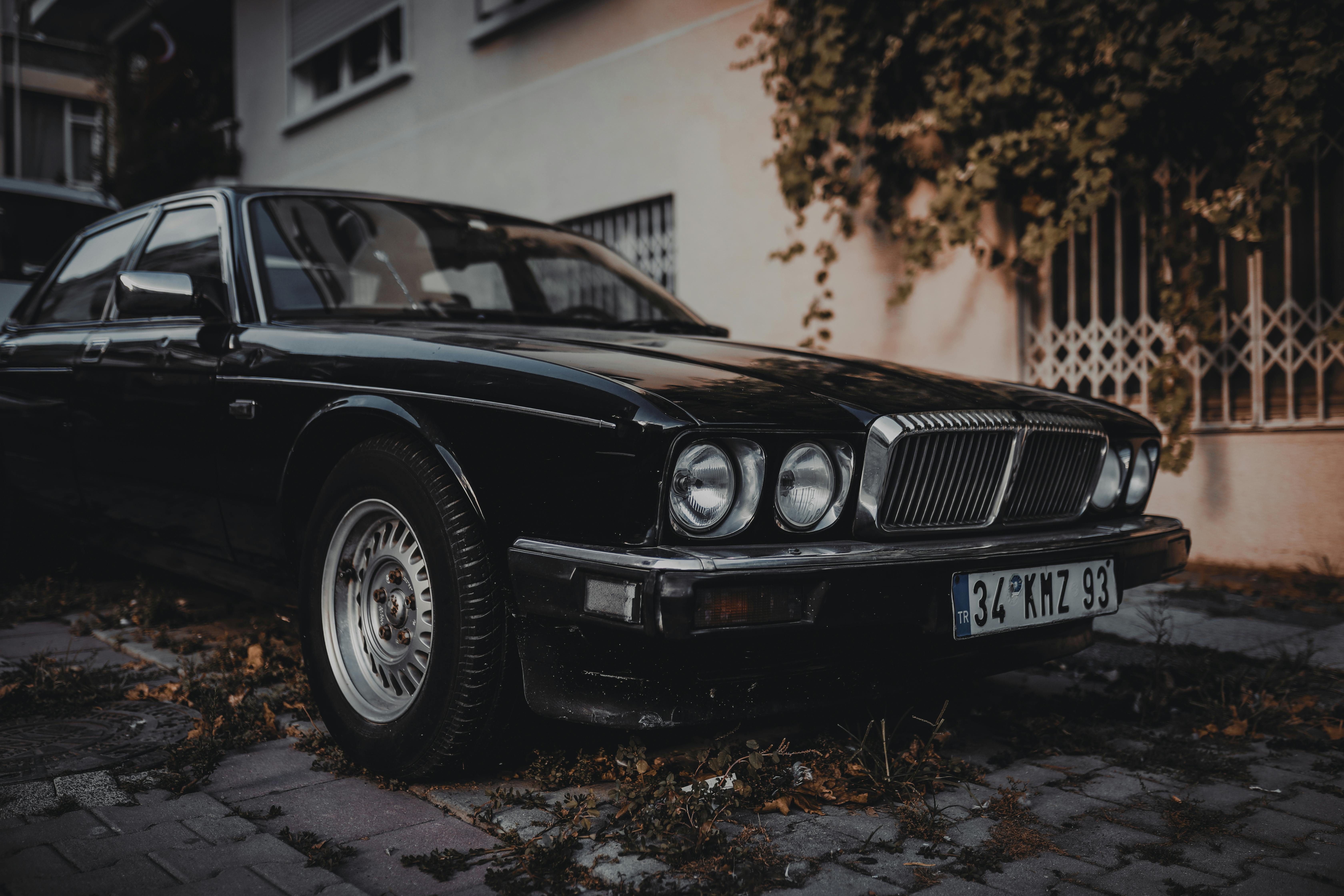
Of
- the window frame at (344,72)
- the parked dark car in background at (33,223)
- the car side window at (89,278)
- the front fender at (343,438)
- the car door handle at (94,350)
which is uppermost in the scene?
the window frame at (344,72)

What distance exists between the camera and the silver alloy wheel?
94.3 inches

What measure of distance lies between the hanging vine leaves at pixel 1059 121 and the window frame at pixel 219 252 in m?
3.30

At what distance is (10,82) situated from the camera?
21.0 m

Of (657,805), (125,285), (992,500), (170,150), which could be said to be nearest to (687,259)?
A: (125,285)

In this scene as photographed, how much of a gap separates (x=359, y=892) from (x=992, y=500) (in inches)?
62.4

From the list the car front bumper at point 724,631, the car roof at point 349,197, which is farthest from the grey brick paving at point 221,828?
the car roof at point 349,197

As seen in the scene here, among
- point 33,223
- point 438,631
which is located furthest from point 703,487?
point 33,223

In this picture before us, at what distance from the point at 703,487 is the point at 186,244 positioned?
2.38 m

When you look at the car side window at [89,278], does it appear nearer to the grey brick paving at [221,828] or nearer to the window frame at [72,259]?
the window frame at [72,259]

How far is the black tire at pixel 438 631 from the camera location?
215 cm

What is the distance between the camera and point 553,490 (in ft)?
6.82

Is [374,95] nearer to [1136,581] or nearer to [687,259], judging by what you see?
[687,259]

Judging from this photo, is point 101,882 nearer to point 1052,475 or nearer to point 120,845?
point 120,845

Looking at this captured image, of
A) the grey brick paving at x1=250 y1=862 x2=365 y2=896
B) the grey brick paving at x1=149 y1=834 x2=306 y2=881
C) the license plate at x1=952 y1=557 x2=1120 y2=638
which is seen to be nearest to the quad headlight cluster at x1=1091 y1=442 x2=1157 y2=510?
the license plate at x1=952 y1=557 x2=1120 y2=638
